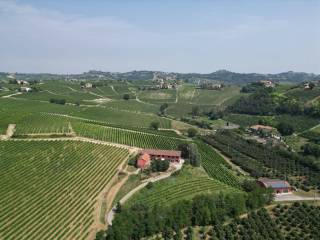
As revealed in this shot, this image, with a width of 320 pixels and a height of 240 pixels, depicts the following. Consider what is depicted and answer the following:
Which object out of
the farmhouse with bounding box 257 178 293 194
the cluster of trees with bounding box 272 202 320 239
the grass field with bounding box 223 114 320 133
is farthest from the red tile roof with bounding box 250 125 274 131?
the cluster of trees with bounding box 272 202 320 239

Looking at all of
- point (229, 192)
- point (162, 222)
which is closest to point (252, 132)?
point (229, 192)

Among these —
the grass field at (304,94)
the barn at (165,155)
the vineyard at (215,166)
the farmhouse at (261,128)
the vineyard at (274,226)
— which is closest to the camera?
the vineyard at (274,226)

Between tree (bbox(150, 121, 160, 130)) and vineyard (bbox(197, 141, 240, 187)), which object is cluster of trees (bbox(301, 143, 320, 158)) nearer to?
A: vineyard (bbox(197, 141, 240, 187))

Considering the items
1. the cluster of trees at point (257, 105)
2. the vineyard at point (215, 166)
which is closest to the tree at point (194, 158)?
the vineyard at point (215, 166)

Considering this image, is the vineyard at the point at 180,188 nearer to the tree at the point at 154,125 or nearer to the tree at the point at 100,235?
the tree at the point at 100,235

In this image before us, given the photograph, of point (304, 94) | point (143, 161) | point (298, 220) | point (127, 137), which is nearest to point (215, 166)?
point (143, 161)

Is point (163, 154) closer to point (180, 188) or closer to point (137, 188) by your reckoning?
point (180, 188)
